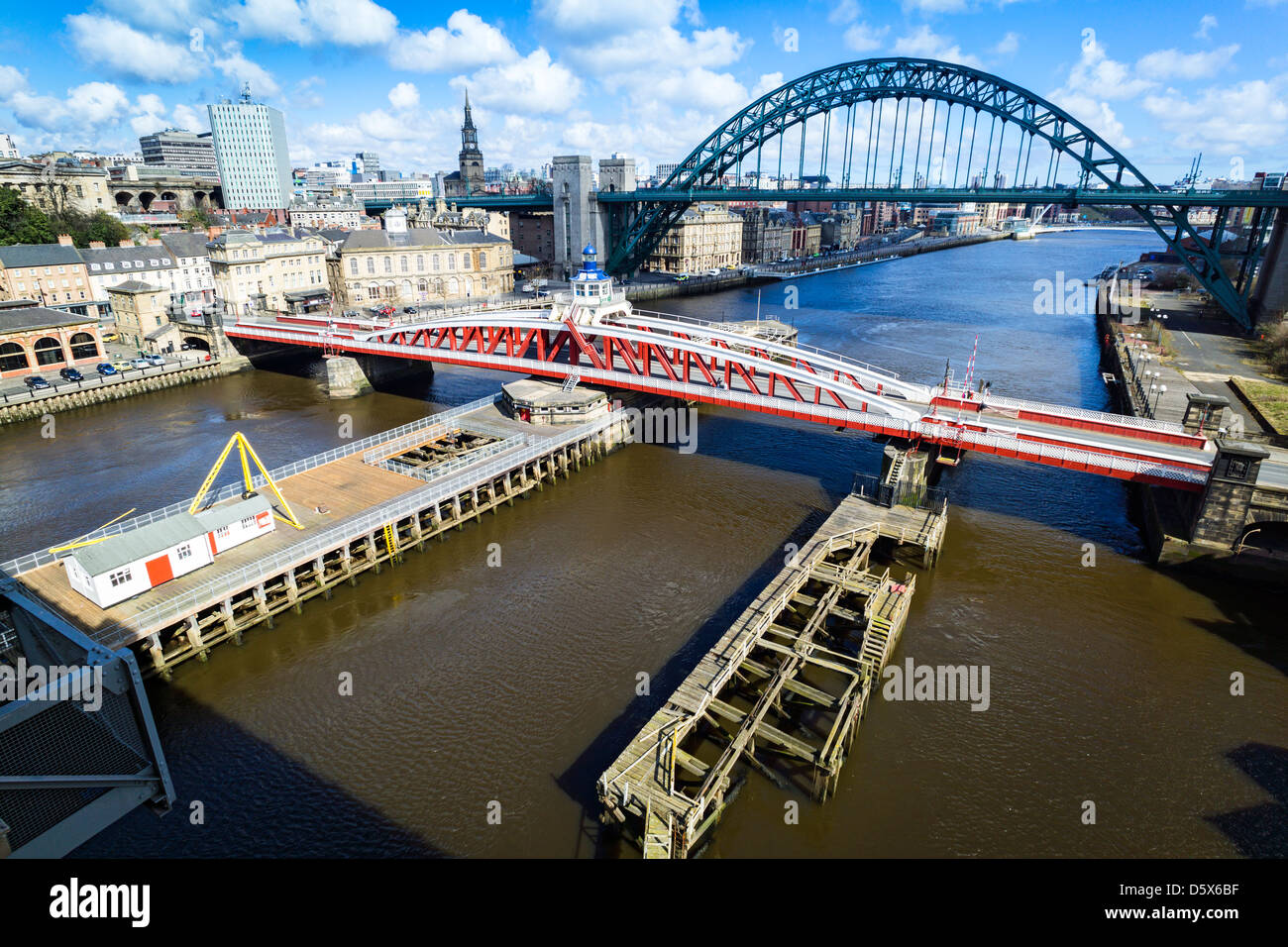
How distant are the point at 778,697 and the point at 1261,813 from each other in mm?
13856

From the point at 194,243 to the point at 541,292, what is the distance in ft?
142

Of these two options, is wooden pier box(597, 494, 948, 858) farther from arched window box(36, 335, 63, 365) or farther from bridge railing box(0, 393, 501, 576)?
arched window box(36, 335, 63, 365)

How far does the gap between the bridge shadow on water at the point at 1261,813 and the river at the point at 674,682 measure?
7 centimetres

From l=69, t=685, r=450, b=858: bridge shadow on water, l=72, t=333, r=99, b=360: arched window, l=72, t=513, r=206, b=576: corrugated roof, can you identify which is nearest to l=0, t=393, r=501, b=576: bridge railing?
l=72, t=513, r=206, b=576: corrugated roof

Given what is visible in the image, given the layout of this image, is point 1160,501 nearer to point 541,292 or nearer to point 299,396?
point 299,396

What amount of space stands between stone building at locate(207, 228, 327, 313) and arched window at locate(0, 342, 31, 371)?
2247 centimetres

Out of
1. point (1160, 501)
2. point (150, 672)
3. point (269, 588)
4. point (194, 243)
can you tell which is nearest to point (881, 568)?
point (1160, 501)

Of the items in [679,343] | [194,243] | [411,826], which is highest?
[194,243]

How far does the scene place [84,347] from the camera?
6025cm

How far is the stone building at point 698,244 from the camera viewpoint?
134250mm

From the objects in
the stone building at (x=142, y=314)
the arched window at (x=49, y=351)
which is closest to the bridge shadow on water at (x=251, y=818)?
the arched window at (x=49, y=351)

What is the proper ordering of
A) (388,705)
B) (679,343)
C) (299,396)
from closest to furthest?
(388,705) → (679,343) → (299,396)

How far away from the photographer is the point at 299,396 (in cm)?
6034

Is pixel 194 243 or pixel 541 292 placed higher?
pixel 194 243
